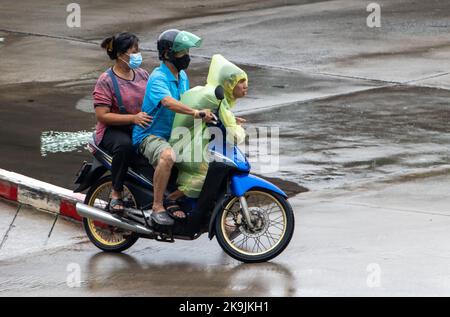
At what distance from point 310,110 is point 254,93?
1.50m

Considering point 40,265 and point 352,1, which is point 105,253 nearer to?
point 40,265

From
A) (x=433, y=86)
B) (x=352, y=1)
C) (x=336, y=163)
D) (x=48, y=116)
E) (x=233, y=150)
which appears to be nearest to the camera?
(x=233, y=150)

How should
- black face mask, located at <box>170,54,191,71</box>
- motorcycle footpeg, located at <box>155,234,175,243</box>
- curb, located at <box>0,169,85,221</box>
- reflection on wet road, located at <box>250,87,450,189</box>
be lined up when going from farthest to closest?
1. reflection on wet road, located at <box>250,87,450,189</box>
2. curb, located at <box>0,169,85,221</box>
3. motorcycle footpeg, located at <box>155,234,175,243</box>
4. black face mask, located at <box>170,54,191,71</box>

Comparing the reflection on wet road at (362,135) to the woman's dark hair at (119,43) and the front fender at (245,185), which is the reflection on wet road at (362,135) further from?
the woman's dark hair at (119,43)

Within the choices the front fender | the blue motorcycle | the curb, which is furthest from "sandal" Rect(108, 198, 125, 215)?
the curb

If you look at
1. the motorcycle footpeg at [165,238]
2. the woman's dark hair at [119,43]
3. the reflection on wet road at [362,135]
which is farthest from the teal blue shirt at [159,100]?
the reflection on wet road at [362,135]

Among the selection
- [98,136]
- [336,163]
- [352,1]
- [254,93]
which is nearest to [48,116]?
[254,93]

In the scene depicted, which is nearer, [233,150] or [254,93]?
[233,150]

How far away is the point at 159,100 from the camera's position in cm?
862

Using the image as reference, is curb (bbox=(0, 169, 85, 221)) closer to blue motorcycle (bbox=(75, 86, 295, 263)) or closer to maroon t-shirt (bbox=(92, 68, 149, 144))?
blue motorcycle (bbox=(75, 86, 295, 263))

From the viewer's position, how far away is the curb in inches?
403

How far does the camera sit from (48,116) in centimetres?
1427

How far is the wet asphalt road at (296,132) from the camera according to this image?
8328mm

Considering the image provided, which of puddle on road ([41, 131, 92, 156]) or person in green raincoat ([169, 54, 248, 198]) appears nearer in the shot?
person in green raincoat ([169, 54, 248, 198])
